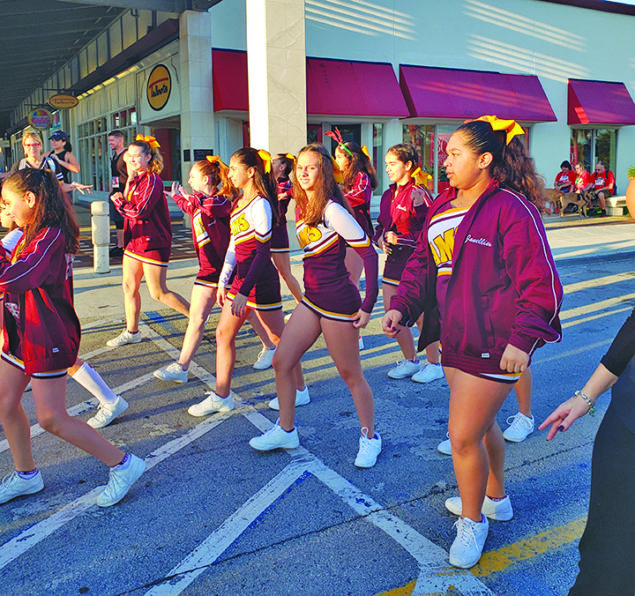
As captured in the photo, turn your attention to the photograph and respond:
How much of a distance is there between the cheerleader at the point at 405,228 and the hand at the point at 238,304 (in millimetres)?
1651

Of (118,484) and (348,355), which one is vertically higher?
(348,355)

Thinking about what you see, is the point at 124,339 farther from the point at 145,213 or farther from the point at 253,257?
the point at 253,257

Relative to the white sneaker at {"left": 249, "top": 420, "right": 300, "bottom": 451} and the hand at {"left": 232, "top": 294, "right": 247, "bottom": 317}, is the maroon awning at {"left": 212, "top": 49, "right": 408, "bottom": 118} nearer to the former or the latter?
the hand at {"left": 232, "top": 294, "right": 247, "bottom": 317}

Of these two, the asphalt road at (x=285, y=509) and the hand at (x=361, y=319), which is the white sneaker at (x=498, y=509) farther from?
the hand at (x=361, y=319)

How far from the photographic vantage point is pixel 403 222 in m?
5.83

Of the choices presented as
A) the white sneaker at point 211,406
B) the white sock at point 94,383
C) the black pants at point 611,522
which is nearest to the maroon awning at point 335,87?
the white sneaker at point 211,406

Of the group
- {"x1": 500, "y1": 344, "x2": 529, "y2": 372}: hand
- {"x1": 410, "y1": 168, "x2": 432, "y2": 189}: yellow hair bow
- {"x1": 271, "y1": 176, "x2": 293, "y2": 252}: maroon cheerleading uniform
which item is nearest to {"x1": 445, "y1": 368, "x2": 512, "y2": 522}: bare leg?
{"x1": 500, "y1": 344, "x2": 529, "y2": 372}: hand

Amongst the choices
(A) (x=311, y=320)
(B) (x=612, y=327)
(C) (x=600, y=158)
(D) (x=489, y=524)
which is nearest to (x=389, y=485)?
(D) (x=489, y=524)

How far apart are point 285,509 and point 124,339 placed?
385cm

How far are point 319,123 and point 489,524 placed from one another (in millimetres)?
17179

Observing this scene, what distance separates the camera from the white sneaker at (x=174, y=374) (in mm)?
5598

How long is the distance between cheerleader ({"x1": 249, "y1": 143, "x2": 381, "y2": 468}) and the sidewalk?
3.10m

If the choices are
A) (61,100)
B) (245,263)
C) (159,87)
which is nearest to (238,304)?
(245,263)

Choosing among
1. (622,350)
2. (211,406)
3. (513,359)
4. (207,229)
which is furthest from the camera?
(207,229)
